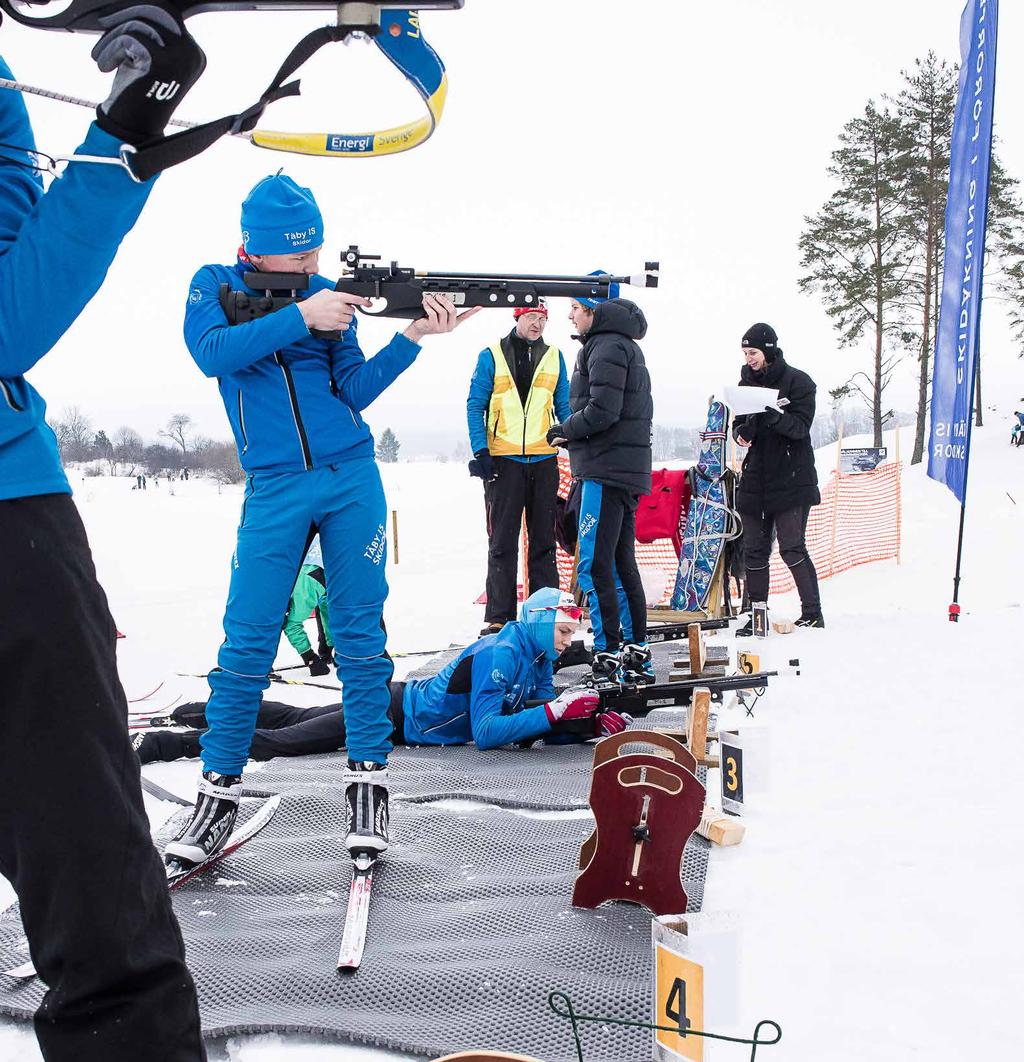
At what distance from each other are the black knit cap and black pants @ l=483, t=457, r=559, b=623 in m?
1.59

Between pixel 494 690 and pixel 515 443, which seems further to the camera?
pixel 515 443

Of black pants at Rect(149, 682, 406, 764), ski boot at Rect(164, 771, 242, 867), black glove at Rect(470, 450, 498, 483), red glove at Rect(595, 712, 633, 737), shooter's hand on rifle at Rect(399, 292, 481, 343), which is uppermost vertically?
shooter's hand on rifle at Rect(399, 292, 481, 343)

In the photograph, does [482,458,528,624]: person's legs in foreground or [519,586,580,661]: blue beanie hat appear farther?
[482,458,528,624]: person's legs in foreground

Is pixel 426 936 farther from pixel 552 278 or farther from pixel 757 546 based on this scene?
pixel 757 546

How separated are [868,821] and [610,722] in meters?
1.15

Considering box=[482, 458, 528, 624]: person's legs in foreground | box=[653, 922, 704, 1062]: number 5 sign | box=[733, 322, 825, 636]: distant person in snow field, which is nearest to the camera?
box=[653, 922, 704, 1062]: number 5 sign

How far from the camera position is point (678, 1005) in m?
1.54

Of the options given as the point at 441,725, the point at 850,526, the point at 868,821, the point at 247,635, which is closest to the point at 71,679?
the point at 247,635

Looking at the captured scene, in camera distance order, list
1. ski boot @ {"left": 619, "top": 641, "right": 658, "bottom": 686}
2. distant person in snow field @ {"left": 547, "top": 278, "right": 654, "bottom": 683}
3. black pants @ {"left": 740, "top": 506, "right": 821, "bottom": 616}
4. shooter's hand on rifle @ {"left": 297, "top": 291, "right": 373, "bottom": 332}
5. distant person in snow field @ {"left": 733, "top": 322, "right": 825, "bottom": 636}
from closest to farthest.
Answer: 1. shooter's hand on rifle @ {"left": 297, "top": 291, "right": 373, "bottom": 332}
2. ski boot @ {"left": 619, "top": 641, "right": 658, "bottom": 686}
3. distant person in snow field @ {"left": 547, "top": 278, "right": 654, "bottom": 683}
4. distant person in snow field @ {"left": 733, "top": 322, "right": 825, "bottom": 636}
5. black pants @ {"left": 740, "top": 506, "right": 821, "bottom": 616}

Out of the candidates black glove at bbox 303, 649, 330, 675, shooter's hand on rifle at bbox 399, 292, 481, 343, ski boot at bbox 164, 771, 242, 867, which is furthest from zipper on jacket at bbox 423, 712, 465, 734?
shooter's hand on rifle at bbox 399, 292, 481, 343

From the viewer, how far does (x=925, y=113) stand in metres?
25.2

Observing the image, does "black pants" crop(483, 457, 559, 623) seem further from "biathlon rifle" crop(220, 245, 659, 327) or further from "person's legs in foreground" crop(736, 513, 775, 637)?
"biathlon rifle" crop(220, 245, 659, 327)

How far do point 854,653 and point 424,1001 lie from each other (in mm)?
4309

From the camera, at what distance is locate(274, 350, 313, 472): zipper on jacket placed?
8.80 feet
